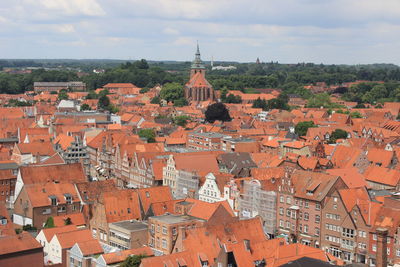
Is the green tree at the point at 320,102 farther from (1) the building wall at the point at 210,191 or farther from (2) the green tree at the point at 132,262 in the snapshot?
(2) the green tree at the point at 132,262

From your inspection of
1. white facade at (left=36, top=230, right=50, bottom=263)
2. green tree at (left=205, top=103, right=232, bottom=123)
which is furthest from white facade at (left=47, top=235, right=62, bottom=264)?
green tree at (left=205, top=103, right=232, bottom=123)

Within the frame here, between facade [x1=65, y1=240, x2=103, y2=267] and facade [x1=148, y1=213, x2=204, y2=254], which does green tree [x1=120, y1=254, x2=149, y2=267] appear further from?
facade [x1=148, y1=213, x2=204, y2=254]

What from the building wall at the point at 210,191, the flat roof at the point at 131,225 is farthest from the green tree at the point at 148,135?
the flat roof at the point at 131,225

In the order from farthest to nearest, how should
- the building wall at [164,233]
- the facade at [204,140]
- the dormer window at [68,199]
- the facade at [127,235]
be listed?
the facade at [204,140]
the dormer window at [68,199]
the facade at [127,235]
the building wall at [164,233]

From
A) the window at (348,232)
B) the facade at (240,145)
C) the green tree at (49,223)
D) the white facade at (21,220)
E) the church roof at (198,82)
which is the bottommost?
the white facade at (21,220)

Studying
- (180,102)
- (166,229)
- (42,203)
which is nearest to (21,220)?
(42,203)

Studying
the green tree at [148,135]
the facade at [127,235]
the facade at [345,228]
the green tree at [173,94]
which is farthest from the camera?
the green tree at [173,94]

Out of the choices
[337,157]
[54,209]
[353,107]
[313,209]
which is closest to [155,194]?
[54,209]

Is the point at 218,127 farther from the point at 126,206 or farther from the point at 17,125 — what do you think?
the point at 126,206

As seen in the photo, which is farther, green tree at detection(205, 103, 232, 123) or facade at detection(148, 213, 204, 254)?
green tree at detection(205, 103, 232, 123)
